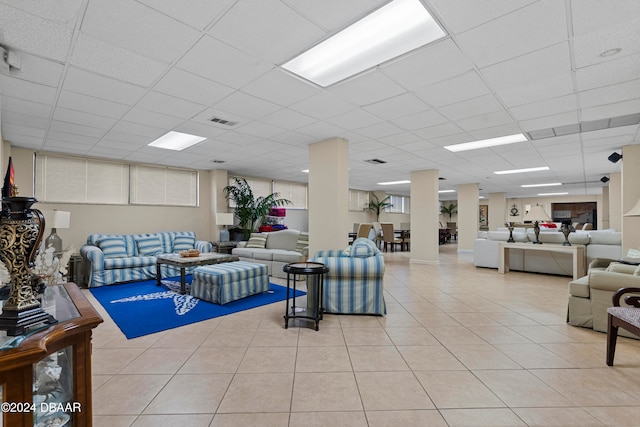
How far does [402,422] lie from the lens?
1744 mm

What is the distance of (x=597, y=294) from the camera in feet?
10.3

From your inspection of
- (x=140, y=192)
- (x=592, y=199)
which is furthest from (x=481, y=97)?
(x=592, y=199)

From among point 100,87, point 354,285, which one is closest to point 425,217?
point 354,285

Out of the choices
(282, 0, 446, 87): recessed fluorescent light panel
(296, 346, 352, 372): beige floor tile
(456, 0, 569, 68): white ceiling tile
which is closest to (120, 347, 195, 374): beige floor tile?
(296, 346, 352, 372): beige floor tile

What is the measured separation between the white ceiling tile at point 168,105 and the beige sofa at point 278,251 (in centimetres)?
321

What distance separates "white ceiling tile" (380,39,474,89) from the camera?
2461 millimetres

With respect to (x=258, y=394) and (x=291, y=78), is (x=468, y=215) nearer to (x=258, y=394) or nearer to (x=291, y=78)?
(x=291, y=78)

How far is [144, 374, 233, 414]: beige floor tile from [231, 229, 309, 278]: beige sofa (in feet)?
12.1

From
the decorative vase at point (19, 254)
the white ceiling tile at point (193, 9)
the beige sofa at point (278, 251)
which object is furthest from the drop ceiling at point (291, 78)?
the beige sofa at point (278, 251)

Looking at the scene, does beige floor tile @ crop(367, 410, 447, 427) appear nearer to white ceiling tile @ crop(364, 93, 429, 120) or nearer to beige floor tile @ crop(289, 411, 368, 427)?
beige floor tile @ crop(289, 411, 368, 427)

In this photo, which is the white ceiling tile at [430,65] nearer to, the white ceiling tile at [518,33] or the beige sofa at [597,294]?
the white ceiling tile at [518,33]

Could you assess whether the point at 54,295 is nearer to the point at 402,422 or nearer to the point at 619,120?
the point at 402,422

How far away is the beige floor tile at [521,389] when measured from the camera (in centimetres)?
193

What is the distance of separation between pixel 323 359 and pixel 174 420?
119 cm
